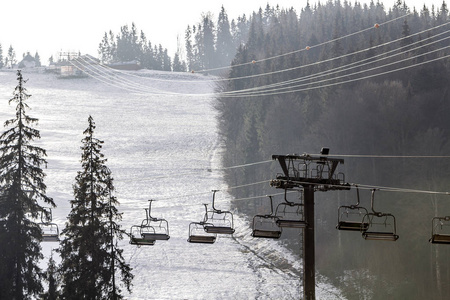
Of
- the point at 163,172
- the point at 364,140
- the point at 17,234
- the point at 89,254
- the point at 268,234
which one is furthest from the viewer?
the point at 163,172

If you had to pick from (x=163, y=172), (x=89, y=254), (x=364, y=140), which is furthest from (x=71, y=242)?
(x=163, y=172)

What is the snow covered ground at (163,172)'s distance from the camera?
175ft

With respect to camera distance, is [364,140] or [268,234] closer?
[268,234]

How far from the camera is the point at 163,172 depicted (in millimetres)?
98812

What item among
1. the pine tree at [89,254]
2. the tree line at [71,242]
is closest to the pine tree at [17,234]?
the tree line at [71,242]

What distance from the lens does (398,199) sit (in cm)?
5969

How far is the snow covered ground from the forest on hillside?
4200 millimetres

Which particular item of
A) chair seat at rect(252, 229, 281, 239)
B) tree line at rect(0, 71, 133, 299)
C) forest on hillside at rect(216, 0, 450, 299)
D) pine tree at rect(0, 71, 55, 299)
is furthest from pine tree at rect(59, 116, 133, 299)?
forest on hillside at rect(216, 0, 450, 299)

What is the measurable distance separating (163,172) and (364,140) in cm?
3734

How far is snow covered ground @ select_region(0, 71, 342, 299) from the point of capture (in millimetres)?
53438

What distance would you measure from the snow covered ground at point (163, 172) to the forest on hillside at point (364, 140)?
13.8ft

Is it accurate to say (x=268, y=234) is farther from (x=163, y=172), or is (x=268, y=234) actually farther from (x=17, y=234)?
(x=163, y=172)

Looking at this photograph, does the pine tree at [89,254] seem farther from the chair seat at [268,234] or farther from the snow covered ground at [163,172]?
the snow covered ground at [163,172]

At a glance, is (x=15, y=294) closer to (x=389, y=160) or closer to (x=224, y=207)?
(x=389, y=160)
